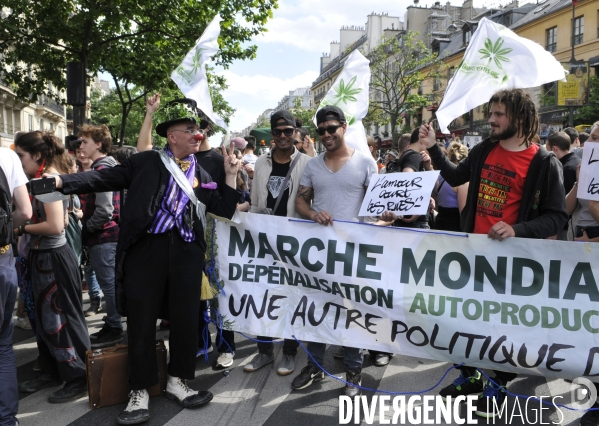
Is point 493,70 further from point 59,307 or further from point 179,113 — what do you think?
point 59,307

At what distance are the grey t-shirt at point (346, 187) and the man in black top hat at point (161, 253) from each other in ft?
3.18

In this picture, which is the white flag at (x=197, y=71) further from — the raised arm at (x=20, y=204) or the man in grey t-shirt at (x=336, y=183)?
the raised arm at (x=20, y=204)

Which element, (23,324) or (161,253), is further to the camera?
(23,324)

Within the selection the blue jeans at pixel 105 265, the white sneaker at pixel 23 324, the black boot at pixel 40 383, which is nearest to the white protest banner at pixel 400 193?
the black boot at pixel 40 383

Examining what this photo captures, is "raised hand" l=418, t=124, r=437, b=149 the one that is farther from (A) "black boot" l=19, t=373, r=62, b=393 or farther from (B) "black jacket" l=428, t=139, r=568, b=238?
(A) "black boot" l=19, t=373, r=62, b=393

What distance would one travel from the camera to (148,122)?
3.92m

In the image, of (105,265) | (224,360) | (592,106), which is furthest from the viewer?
(592,106)

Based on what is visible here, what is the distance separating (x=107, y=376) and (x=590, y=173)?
3572 mm

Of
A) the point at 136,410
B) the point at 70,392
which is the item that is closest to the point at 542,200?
the point at 136,410

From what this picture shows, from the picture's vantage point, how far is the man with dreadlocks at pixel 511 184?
326cm

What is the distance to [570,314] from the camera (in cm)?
323

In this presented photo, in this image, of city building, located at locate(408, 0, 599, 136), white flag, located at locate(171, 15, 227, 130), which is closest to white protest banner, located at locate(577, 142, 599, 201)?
white flag, located at locate(171, 15, 227, 130)

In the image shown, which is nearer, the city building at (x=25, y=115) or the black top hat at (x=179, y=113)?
the black top hat at (x=179, y=113)

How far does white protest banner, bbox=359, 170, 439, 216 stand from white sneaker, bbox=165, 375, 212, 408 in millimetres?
1765
